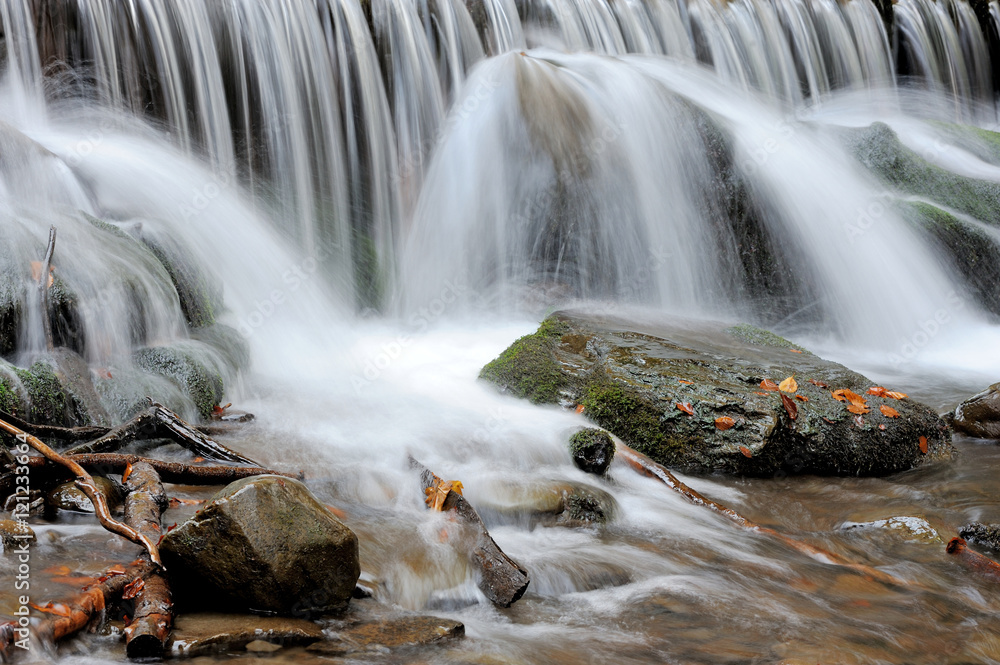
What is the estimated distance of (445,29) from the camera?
10867mm

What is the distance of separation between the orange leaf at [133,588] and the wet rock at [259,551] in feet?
0.29

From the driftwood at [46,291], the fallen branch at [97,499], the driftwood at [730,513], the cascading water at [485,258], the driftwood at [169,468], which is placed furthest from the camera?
the driftwood at [46,291]

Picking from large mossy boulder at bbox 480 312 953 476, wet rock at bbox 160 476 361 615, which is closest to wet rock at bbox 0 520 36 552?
wet rock at bbox 160 476 361 615

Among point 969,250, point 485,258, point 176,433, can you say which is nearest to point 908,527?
point 176,433

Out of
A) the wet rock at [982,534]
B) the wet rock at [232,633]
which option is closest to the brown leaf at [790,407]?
the wet rock at [982,534]

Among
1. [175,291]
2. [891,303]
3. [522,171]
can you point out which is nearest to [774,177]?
[891,303]

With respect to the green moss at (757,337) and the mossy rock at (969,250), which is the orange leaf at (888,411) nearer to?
the green moss at (757,337)

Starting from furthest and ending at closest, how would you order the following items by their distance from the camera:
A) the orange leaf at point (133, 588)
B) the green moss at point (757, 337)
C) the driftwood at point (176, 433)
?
the green moss at point (757, 337) < the driftwood at point (176, 433) < the orange leaf at point (133, 588)

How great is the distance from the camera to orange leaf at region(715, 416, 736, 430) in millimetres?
4804

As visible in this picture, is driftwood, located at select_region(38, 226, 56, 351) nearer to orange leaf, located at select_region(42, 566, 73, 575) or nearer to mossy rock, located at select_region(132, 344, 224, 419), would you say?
mossy rock, located at select_region(132, 344, 224, 419)

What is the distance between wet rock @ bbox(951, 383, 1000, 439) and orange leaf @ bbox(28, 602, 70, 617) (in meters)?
5.79

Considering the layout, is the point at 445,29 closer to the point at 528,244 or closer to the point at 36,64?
the point at 528,244

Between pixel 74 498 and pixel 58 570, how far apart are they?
569 mm

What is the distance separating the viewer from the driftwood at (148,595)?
203 centimetres
